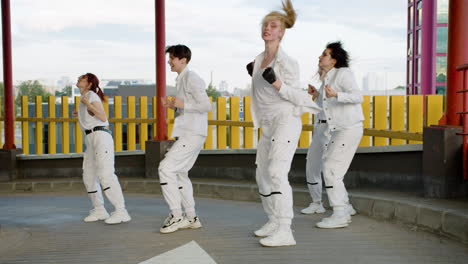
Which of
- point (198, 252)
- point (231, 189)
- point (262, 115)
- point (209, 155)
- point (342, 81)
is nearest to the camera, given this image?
point (198, 252)

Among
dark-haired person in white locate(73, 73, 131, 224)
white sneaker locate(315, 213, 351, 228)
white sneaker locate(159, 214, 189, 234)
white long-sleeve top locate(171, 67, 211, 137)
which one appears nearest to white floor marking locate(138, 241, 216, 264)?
white sneaker locate(159, 214, 189, 234)

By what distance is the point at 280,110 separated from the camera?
14.8 feet

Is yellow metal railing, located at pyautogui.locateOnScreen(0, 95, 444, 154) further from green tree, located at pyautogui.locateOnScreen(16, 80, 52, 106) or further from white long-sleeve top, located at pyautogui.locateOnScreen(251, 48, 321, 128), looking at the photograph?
white long-sleeve top, located at pyautogui.locateOnScreen(251, 48, 321, 128)

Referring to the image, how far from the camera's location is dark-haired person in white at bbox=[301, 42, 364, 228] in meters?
5.21

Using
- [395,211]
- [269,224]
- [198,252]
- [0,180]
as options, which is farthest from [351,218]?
[0,180]

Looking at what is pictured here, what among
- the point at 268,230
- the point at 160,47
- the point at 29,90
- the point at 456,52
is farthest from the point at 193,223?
the point at 29,90

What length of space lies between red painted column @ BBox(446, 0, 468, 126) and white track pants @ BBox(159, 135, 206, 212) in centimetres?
241

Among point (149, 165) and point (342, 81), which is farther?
point (149, 165)

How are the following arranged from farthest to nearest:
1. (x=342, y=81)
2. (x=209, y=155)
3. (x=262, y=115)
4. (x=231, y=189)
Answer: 1. (x=209, y=155)
2. (x=231, y=189)
3. (x=342, y=81)
4. (x=262, y=115)

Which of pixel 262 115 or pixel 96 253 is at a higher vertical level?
pixel 262 115

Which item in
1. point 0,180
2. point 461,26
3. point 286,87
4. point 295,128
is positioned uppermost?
point 461,26

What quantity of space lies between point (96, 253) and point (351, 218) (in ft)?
7.78

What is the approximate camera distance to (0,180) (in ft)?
29.4

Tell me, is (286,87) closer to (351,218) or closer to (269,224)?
(269,224)
